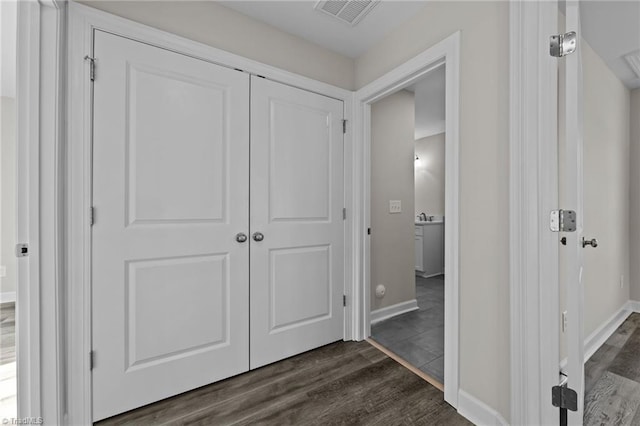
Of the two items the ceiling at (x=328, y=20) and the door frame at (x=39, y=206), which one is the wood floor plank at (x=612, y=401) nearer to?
the ceiling at (x=328, y=20)

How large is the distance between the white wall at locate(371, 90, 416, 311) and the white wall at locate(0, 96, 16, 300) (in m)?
2.33

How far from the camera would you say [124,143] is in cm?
150

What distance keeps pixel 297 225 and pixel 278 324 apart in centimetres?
72

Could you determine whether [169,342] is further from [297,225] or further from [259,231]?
[297,225]

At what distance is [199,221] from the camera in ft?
5.57

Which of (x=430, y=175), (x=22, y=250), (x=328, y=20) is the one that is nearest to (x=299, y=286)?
(x=22, y=250)

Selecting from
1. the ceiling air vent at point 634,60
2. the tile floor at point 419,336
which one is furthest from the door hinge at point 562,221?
the ceiling air vent at point 634,60

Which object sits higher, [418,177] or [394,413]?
[418,177]

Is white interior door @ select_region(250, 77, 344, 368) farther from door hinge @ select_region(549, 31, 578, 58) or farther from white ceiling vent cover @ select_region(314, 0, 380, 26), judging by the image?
door hinge @ select_region(549, 31, 578, 58)

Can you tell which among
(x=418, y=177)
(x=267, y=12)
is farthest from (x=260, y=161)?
(x=418, y=177)

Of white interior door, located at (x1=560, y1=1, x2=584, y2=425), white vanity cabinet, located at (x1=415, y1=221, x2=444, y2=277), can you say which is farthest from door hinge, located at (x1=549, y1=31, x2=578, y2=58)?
Answer: white vanity cabinet, located at (x1=415, y1=221, x2=444, y2=277)

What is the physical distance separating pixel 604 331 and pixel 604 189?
1.21 meters

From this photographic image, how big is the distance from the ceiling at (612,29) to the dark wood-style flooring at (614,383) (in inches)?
92.9

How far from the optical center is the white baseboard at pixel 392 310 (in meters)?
2.74
